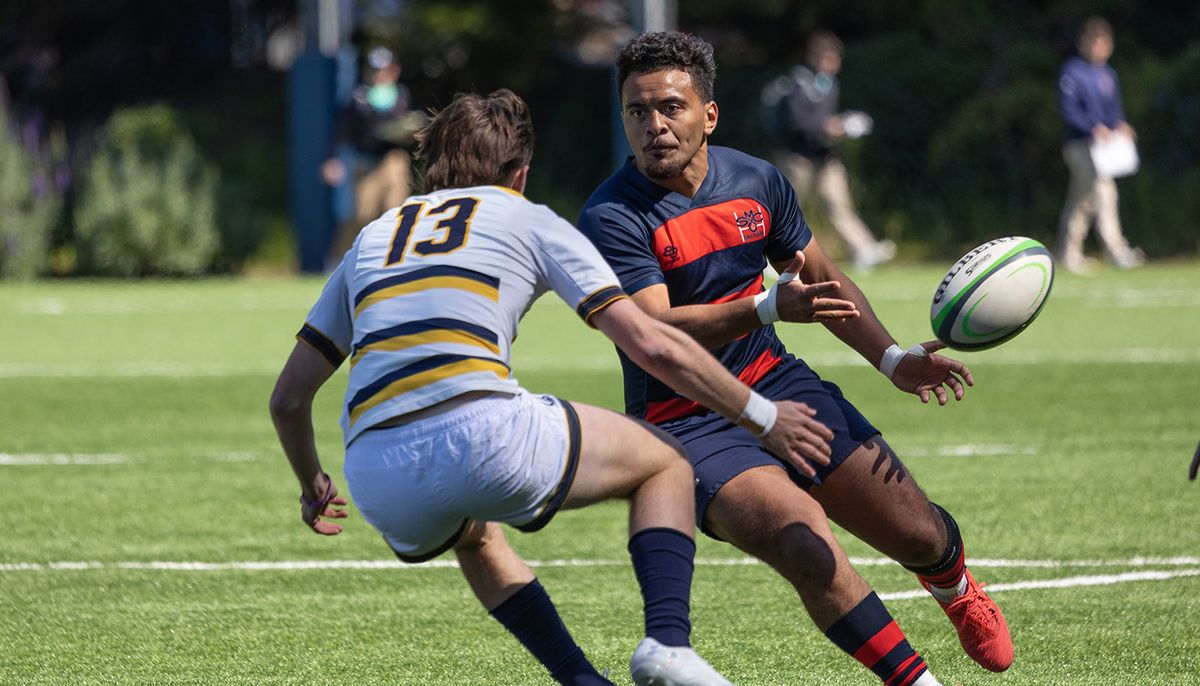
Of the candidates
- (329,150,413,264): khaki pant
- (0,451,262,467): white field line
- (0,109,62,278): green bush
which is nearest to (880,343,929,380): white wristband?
(0,451,262,467): white field line

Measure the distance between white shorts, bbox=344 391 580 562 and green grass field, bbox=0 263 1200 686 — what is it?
1.20 meters

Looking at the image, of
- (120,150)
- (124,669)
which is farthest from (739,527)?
(120,150)

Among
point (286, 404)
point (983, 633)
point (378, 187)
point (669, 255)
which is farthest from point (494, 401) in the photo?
point (378, 187)

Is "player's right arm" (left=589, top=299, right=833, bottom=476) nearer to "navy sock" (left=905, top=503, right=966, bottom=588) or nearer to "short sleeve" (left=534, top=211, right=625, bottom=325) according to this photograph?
"short sleeve" (left=534, top=211, right=625, bottom=325)

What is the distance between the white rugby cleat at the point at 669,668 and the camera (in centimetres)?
405

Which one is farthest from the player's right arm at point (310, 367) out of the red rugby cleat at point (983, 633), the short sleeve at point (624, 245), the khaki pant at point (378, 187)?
the khaki pant at point (378, 187)

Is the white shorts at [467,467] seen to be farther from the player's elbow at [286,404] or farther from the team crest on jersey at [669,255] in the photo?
the team crest on jersey at [669,255]

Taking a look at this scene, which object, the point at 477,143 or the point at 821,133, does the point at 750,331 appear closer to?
the point at 477,143

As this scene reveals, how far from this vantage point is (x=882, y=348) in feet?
17.9

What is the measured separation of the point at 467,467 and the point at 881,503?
1519mm

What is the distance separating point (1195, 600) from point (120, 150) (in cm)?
2087

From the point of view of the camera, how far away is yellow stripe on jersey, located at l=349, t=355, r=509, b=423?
421cm

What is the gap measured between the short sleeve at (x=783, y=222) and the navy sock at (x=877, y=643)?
47.3 inches

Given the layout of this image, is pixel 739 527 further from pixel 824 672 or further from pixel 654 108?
pixel 654 108
